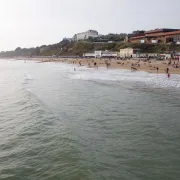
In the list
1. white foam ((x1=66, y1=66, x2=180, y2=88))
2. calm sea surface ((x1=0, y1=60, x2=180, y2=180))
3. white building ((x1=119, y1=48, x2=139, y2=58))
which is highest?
white building ((x1=119, y1=48, x2=139, y2=58))

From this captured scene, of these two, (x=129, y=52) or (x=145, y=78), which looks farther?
(x=129, y=52)

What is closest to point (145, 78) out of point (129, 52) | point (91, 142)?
point (91, 142)

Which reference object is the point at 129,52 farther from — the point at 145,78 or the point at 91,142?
the point at 91,142

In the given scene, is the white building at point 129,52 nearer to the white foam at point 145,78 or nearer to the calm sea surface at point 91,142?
the white foam at point 145,78

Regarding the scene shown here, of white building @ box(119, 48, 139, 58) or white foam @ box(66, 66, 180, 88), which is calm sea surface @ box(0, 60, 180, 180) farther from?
white building @ box(119, 48, 139, 58)

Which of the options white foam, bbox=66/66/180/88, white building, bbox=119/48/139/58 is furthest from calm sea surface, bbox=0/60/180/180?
white building, bbox=119/48/139/58

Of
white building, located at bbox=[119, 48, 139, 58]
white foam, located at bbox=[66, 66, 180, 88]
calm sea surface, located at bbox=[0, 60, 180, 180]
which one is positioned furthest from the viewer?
white building, located at bbox=[119, 48, 139, 58]

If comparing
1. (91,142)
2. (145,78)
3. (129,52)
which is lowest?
(145,78)

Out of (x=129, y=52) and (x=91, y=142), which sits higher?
(x=129, y=52)

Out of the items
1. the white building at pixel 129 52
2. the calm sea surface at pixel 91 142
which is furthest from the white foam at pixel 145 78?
the white building at pixel 129 52

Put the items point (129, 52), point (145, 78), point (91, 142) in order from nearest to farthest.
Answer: point (91, 142)
point (145, 78)
point (129, 52)

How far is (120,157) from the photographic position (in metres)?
7.38

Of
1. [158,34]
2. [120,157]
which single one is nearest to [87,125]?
[120,157]

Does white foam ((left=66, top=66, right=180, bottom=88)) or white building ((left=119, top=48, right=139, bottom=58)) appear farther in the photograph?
white building ((left=119, top=48, right=139, bottom=58))
